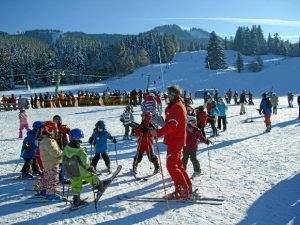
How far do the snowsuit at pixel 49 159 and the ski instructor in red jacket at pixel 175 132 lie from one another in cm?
242

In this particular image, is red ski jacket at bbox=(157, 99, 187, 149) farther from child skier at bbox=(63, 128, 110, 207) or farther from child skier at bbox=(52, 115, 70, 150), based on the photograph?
child skier at bbox=(52, 115, 70, 150)

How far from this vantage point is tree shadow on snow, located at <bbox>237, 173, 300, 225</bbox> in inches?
256

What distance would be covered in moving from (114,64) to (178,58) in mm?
24754

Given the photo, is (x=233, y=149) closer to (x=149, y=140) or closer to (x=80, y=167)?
(x=149, y=140)

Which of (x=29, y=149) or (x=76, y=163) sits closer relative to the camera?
(x=76, y=163)

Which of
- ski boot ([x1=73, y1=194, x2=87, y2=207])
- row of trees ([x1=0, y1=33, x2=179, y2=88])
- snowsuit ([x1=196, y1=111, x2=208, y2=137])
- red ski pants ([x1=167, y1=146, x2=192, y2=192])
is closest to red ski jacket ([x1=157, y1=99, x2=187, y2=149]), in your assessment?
red ski pants ([x1=167, y1=146, x2=192, y2=192])

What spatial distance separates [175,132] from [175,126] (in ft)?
0.80

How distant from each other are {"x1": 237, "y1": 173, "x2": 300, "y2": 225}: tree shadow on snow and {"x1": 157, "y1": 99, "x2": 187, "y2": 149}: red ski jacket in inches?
72.0

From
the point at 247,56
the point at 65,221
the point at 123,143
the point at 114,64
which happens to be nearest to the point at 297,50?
the point at 247,56

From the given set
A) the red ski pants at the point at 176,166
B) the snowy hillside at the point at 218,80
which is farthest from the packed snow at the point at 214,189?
the snowy hillside at the point at 218,80

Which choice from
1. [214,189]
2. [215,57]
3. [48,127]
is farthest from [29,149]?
[215,57]

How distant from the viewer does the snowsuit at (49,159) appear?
818 centimetres

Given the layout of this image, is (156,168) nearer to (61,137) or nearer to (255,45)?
(61,137)

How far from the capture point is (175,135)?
7.28m
